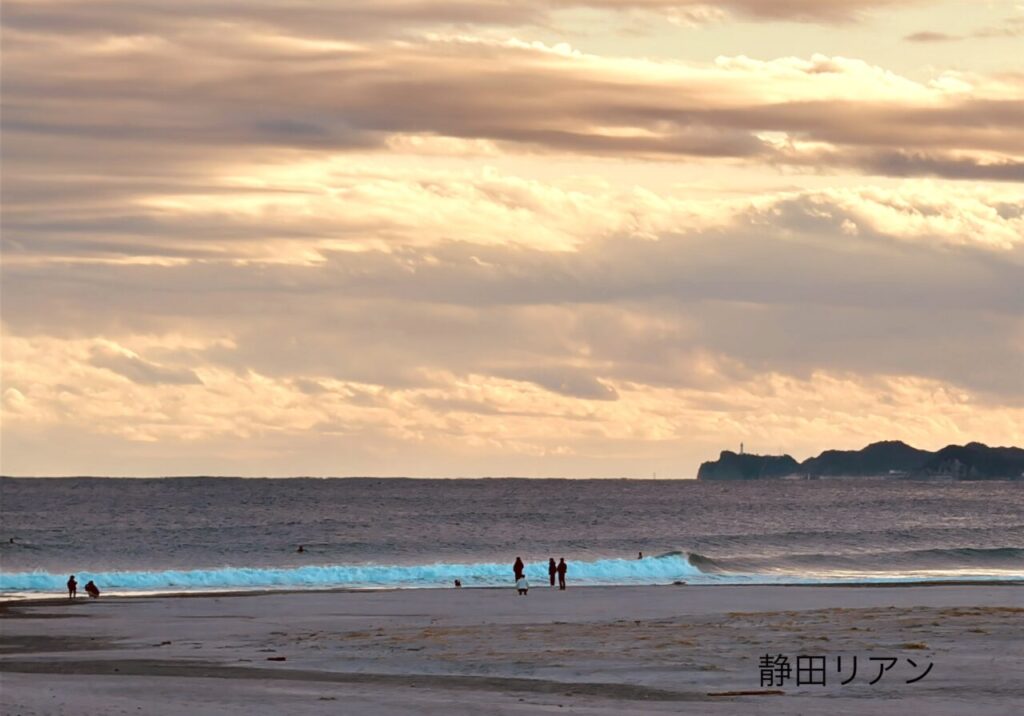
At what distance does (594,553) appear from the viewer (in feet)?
363

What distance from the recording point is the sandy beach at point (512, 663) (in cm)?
2678

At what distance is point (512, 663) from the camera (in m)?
32.1

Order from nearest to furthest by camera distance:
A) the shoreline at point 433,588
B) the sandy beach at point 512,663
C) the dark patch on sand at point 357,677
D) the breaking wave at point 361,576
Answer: the sandy beach at point 512,663 < the dark patch on sand at point 357,677 < the shoreline at point 433,588 < the breaking wave at point 361,576

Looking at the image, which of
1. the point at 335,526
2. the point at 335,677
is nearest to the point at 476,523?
the point at 335,526

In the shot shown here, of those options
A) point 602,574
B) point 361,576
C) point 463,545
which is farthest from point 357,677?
point 463,545

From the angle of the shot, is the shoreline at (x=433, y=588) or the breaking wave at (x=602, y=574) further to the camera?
the breaking wave at (x=602, y=574)

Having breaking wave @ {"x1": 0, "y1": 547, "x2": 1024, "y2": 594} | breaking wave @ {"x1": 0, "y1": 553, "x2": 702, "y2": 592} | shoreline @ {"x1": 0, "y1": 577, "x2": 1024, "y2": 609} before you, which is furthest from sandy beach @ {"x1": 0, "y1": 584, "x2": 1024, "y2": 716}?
breaking wave @ {"x1": 0, "y1": 547, "x2": 1024, "y2": 594}

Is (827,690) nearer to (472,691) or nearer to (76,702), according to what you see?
(472,691)

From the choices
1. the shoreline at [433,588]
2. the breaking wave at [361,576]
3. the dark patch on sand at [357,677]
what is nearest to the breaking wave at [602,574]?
the breaking wave at [361,576]

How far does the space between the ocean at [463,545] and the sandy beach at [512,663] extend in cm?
2872

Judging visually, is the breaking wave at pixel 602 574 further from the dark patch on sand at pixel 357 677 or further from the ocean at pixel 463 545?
the dark patch on sand at pixel 357 677

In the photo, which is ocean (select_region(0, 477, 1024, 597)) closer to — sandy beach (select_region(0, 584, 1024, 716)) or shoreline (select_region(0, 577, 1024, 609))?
shoreline (select_region(0, 577, 1024, 609))

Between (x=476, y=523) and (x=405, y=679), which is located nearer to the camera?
(x=405, y=679)

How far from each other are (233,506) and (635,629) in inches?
5972
